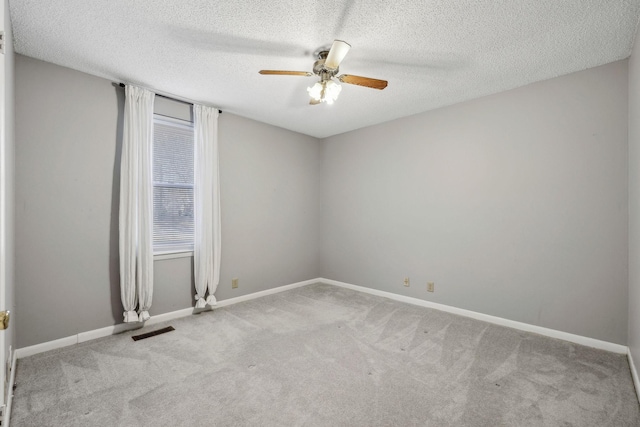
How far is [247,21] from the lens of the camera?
2.11 m

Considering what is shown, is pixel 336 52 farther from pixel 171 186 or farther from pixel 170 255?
pixel 170 255

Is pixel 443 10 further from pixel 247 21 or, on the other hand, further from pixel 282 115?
pixel 282 115

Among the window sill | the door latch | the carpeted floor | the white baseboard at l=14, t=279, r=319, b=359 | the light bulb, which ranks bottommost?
the carpeted floor

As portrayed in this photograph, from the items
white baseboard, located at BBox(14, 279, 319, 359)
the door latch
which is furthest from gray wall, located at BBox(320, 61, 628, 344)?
the door latch

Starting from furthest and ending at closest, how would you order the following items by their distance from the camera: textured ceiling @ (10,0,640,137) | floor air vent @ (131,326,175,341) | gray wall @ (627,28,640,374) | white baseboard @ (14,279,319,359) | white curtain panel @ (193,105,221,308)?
white curtain panel @ (193,105,221,308), floor air vent @ (131,326,175,341), white baseboard @ (14,279,319,359), gray wall @ (627,28,640,374), textured ceiling @ (10,0,640,137)

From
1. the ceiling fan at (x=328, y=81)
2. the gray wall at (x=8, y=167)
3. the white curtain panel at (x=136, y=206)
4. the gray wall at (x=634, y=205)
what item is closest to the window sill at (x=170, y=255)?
the white curtain panel at (x=136, y=206)

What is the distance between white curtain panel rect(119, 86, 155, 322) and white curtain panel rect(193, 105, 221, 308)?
529 mm

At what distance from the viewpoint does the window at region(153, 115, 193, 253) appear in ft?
11.0

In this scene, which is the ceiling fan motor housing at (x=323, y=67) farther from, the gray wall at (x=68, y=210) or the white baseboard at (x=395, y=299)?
the white baseboard at (x=395, y=299)

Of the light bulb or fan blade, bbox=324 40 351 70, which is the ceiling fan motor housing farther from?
fan blade, bbox=324 40 351 70

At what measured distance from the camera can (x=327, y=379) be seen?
2.19 m

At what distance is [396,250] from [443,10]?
2872 millimetres

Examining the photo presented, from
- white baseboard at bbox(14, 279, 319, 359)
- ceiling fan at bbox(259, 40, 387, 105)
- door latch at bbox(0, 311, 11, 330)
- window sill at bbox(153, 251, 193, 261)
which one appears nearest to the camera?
door latch at bbox(0, 311, 11, 330)

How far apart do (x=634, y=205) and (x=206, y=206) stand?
13.2ft
